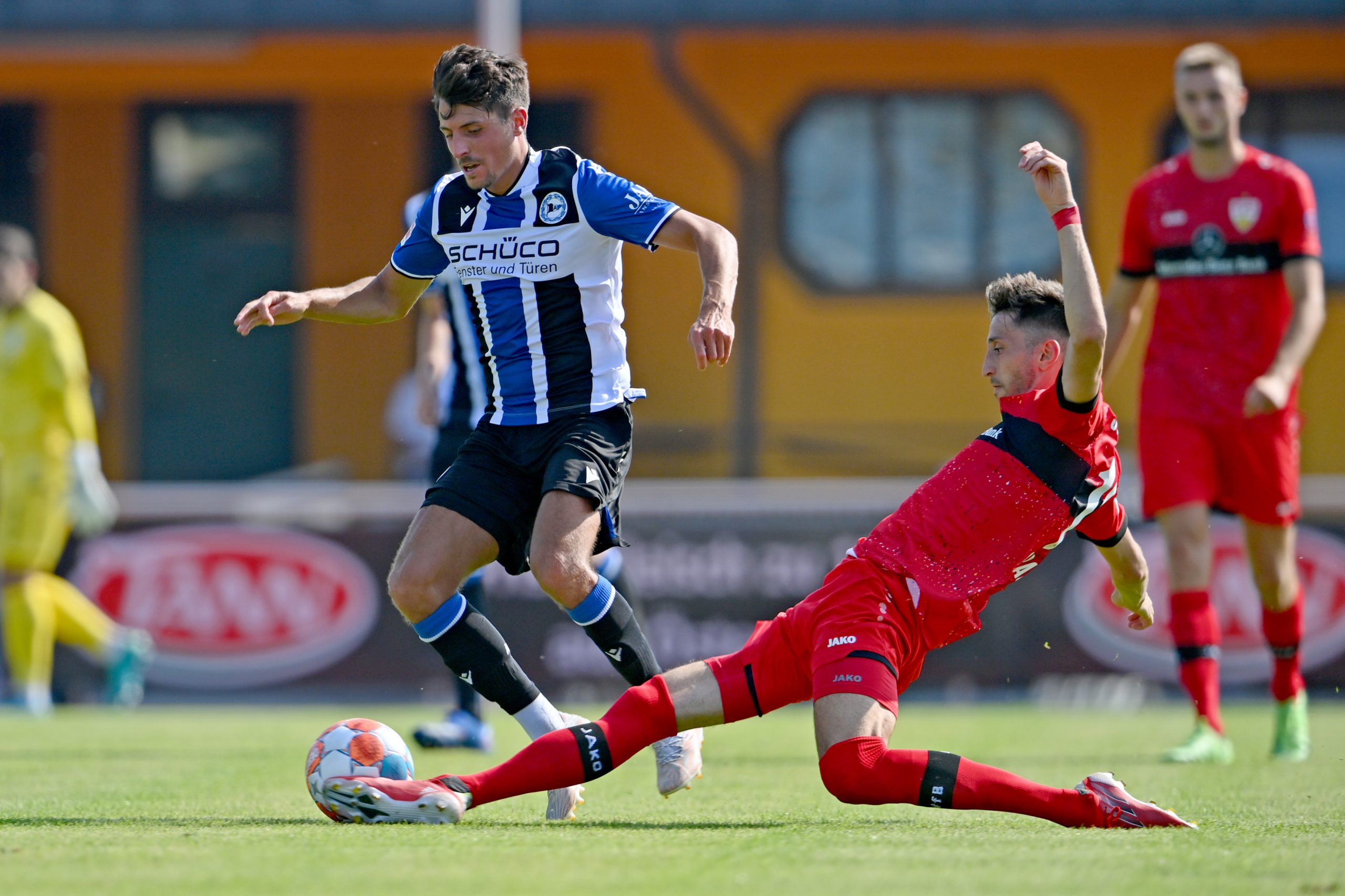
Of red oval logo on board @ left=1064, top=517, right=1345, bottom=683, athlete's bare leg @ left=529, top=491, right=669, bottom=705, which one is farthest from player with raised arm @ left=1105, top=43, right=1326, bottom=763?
red oval logo on board @ left=1064, top=517, right=1345, bottom=683

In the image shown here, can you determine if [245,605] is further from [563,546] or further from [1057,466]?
[1057,466]

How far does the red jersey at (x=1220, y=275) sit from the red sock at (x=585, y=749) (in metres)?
3.03

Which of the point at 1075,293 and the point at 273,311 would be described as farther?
the point at 273,311

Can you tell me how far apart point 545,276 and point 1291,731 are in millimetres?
3379

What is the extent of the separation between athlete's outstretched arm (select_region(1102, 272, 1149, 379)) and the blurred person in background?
197 cm

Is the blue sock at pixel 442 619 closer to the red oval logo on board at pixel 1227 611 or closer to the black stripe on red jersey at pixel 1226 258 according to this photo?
the black stripe on red jersey at pixel 1226 258

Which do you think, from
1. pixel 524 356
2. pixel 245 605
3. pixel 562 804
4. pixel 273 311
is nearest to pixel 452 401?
pixel 524 356

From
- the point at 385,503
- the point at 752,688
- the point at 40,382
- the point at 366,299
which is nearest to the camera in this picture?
the point at 752,688

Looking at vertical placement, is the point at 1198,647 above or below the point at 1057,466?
below

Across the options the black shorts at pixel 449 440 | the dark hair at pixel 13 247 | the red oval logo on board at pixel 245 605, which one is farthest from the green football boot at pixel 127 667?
the black shorts at pixel 449 440

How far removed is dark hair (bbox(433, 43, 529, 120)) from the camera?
486 centimetres

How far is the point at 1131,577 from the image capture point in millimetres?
4723

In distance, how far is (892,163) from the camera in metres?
13.7

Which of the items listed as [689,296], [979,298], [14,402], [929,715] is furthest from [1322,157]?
[14,402]
